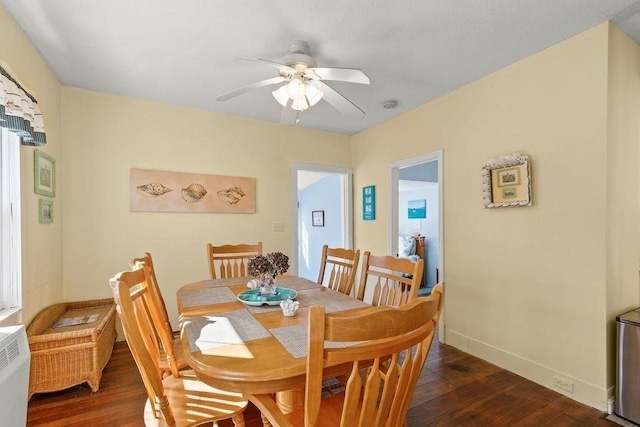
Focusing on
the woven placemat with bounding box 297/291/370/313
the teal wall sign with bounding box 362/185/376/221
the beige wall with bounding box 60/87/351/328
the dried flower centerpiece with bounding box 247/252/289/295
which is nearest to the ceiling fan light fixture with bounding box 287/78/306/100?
the dried flower centerpiece with bounding box 247/252/289/295

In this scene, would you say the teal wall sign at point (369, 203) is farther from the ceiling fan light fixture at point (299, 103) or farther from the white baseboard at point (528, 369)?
the ceiling fan light fixture at point (299, 103)

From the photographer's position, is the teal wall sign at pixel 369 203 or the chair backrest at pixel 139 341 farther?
the teal wall sign at pixel 369 203

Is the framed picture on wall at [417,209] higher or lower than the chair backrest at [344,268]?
higher

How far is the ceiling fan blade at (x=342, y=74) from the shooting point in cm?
170

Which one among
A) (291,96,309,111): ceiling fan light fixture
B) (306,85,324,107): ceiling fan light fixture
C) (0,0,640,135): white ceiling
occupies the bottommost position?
(291,96,309,111): ceiling fan light fixture

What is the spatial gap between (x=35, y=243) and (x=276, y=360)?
223cm

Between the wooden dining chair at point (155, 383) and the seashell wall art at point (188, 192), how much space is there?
6.02ft

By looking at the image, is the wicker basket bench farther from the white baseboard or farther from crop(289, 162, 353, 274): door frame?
the white baseboard

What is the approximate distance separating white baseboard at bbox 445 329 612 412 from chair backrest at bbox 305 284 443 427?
1.84 m

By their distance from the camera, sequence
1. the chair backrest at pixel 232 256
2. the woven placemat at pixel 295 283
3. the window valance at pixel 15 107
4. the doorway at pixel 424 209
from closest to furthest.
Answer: the window valance at pixel 15 107 → the woven placemat at pixel 295 283 → the chair backrest at pixel 232 256 → the doorway at pixel 424 209

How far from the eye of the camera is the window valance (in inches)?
58.7

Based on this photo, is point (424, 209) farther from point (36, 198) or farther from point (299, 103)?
point (36, 198)

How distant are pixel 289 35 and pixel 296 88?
42cm

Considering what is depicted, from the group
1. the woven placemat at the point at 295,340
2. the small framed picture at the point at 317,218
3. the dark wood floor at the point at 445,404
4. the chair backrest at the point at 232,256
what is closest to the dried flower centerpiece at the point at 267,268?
the woven placemat at the point at 295,340
